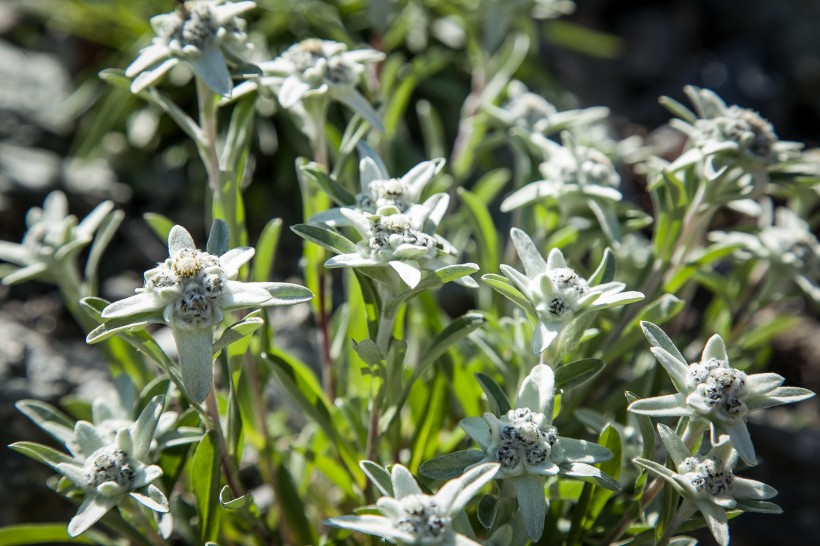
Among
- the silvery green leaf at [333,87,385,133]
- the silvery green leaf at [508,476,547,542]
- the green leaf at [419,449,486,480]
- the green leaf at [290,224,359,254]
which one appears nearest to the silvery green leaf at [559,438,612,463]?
the silvery green leaf at [508,476,547,542]

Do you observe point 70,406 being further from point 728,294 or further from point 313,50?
point 728,294

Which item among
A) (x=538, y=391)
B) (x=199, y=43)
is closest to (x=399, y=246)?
(x=538, y=391)

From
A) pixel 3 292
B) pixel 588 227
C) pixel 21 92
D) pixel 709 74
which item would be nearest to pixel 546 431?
pixel 588 227

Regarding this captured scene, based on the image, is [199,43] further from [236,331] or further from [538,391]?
[538,391]

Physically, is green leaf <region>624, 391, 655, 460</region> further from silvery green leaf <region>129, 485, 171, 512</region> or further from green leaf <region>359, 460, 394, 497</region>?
silvery green leaf <region>129, 485, 171, 512</region>

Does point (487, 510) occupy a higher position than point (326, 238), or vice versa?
point (326, 238)

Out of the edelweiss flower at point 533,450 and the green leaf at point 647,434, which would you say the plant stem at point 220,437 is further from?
the green leaf at point 647,434

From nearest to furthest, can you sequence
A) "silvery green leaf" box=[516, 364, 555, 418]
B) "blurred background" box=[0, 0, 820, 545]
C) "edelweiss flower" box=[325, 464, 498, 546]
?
"edelweiss flower" box=[325, 464, 498, 546] → "silvery green leaf" box=[516, 364, 555, 418] → "blurred background" box=[0, 0, 820, 545]
